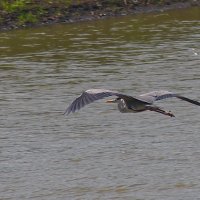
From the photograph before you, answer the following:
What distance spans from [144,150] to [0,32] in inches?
460

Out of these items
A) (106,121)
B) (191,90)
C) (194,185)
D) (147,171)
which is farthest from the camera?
(191,90)

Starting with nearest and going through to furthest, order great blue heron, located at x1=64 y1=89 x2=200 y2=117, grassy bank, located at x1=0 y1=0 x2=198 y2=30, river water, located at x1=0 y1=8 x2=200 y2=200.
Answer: great blue heron, located at x1=64 y1=89 x2=200 y2=117 < river water, located at x1=0 y1=8 x2=200 y2=200 < grassy bank, located at x1=0 y1=0 x2=198 y2=30

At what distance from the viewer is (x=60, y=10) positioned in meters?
24.9

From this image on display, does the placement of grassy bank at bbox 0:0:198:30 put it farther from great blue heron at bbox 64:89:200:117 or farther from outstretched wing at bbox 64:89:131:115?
outstretched wing at bbox 64:89:131:115

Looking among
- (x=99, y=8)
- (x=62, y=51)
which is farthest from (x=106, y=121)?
(x=99, y=8)

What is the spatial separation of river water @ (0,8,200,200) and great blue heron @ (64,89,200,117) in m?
0.83

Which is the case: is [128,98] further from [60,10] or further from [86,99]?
[60,10]

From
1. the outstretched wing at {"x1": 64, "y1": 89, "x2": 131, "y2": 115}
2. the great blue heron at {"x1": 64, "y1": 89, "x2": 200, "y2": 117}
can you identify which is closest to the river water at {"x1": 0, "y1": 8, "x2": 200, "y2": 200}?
the great blue heron at {"x1": 64, "y1": 89, "x2": 200, "y2": 117}

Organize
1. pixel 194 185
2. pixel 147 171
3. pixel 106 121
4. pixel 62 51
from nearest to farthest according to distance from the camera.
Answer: pixel 194 185 → pixel 147 171 → pixel 106 121 → pixel 62 51

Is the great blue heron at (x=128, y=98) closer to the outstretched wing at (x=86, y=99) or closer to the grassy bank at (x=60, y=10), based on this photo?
the outstretched wing at (x=86, y=99)

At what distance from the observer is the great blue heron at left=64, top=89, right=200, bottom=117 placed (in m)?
9.69

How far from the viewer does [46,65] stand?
1889cm

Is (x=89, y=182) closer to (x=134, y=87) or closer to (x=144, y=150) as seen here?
(x=144, y=150)

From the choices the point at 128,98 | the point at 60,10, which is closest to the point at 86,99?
the point at 128,98
